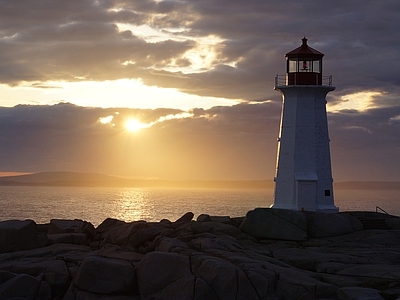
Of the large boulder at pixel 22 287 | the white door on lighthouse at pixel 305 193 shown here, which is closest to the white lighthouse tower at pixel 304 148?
the white door on lighthouse at pixel 305 193

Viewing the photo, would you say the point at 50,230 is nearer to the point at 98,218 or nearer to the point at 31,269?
the point at 31,269

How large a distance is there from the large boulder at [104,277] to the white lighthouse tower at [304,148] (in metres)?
15.1

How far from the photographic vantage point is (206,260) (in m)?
16.7

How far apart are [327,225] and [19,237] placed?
473 inches

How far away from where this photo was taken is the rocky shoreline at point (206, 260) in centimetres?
1616

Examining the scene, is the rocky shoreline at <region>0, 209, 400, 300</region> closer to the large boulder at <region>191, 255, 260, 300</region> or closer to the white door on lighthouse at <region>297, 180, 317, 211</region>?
the large boulder at <region>191, 255, 260, 300</region>

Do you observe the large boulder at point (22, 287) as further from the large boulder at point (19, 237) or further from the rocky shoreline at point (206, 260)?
the large boulder at point (19, 237)

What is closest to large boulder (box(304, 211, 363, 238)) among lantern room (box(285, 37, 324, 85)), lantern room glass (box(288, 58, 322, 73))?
lantern room (box(285, 37, 324, 85))

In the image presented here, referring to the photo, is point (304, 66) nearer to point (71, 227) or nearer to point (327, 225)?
point (327, 225)

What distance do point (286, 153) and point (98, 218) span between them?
48.2 m

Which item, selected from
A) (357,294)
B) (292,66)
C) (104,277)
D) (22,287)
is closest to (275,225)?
(357,294)

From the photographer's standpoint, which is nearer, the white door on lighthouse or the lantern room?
the white door on lighthouse

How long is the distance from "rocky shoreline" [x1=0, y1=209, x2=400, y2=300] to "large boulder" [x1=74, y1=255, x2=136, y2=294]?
0.03 metres

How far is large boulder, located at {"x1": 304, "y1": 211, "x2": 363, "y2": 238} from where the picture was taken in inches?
974
